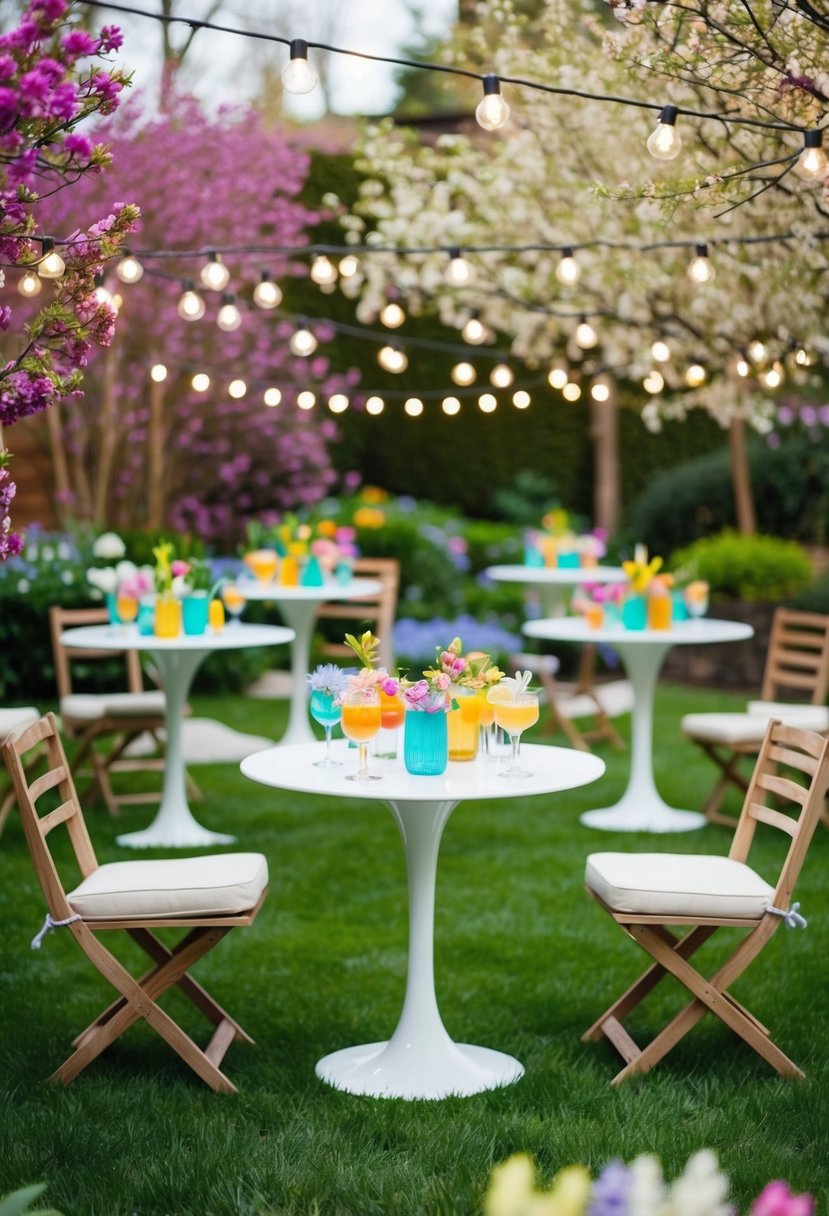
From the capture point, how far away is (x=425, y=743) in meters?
3.69

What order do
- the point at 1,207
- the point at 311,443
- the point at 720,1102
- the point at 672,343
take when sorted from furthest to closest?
the point at 311,443
the point at 672,343
the point at 720,1102
the point at 1,207

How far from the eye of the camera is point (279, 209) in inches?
452

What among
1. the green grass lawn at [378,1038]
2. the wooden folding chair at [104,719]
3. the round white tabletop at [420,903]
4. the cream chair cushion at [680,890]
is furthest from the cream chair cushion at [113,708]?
the cream chair cushion at [680,890]

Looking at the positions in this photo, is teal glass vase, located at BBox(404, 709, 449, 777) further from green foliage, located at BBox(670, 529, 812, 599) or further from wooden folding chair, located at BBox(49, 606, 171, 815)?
green foliage, located at BBox(670, 529, 812, 599)

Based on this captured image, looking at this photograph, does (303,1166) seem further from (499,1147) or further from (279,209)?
(279,209)

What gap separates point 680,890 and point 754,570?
8.02 meters

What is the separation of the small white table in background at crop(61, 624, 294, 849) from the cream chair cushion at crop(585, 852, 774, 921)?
2.82 meters

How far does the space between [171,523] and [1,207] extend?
360 inches

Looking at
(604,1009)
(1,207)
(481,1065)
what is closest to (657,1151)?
(481,1065)

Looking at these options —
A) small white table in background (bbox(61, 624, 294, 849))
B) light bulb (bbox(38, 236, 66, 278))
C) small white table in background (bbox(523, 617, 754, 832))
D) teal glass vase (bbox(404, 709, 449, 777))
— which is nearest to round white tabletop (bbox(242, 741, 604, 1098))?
teal glass vase (bbox(404, 709, 449, 777))

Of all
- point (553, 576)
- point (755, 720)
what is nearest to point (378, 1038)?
point (755, 720)

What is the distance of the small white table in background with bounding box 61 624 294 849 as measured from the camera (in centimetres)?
629

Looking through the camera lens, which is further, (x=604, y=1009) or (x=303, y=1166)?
(x=604, y=1009)

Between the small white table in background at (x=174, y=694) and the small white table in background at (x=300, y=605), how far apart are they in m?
1.32
